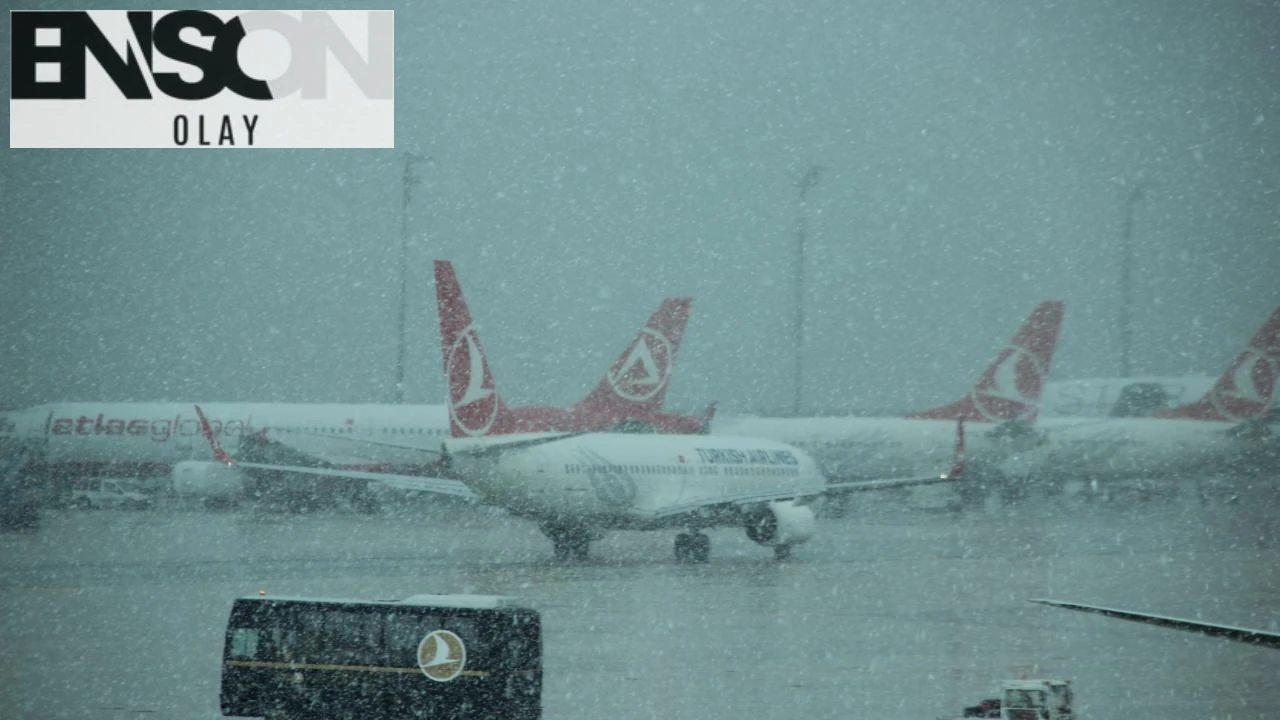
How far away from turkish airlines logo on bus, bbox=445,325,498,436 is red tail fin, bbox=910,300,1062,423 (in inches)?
1182

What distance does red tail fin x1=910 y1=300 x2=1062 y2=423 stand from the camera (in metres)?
57.9

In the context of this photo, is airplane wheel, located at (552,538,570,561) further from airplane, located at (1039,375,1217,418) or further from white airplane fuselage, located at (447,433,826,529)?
airplane, located at (1039,375,1217,418)

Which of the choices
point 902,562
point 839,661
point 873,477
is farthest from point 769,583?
point 873,477

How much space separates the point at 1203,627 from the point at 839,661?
7724mm

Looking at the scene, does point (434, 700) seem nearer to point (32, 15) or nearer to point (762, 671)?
point (762, 671)

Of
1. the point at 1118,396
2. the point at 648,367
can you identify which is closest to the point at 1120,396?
the point at 1118,396

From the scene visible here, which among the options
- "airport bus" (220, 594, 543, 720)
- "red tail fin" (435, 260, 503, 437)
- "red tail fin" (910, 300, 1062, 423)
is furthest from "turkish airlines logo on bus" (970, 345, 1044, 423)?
"airport bus" (220, 594, 543, 720)

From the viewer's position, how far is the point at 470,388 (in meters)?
32.2

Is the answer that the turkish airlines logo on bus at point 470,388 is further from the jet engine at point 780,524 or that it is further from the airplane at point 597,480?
the jet engine at point 780,524

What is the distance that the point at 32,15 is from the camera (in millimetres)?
25453

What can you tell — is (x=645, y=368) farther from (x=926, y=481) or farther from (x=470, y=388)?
(x=926, y=481)

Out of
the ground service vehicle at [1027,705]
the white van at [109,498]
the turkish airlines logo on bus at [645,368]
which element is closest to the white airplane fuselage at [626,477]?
the turkish airlines logo on bus at [645,368]

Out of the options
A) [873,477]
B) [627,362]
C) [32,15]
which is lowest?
[873,477]

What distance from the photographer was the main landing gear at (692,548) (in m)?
33.3
